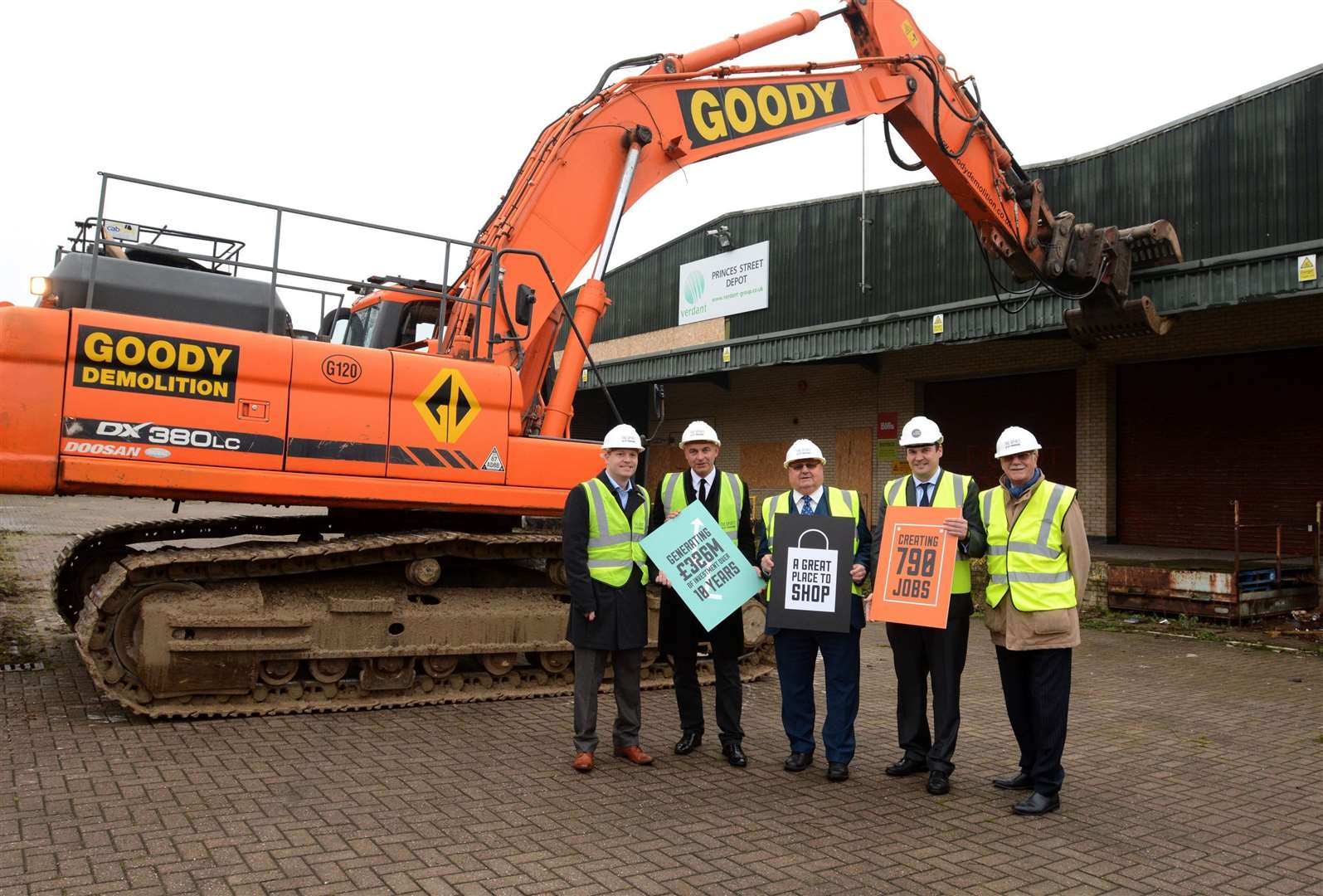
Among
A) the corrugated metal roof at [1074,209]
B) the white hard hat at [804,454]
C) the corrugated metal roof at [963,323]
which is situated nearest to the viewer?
the white hard hat at [804,454]

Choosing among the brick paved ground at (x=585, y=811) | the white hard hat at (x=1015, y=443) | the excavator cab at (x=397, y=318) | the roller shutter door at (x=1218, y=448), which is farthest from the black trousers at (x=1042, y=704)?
the roller shutter door at (x=1218, y=448)

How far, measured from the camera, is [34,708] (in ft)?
21.2

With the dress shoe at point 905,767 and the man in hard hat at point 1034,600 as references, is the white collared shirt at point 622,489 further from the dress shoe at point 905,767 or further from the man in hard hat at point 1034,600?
the dress shoe at point 905,767

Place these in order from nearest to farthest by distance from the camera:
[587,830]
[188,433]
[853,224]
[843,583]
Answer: [587,830]
[843,583]
[188,433]
[853,224]

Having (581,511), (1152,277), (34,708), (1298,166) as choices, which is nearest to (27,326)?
(34,708)

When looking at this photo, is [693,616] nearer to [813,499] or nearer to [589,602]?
[589,602]

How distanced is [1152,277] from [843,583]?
35.3 feet

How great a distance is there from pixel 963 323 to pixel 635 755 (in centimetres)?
1261

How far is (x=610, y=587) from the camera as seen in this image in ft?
19.3

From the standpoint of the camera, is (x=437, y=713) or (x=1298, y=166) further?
(x=1298, y=166)

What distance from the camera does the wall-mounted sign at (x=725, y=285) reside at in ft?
74.9

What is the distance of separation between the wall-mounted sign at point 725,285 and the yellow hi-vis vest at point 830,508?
17.1 metres

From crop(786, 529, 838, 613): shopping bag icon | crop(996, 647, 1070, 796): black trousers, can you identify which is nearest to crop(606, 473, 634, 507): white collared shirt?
crop(786, 529, 838, 613): shopping bag icon

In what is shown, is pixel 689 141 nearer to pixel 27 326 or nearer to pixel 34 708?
pixel 27 326
